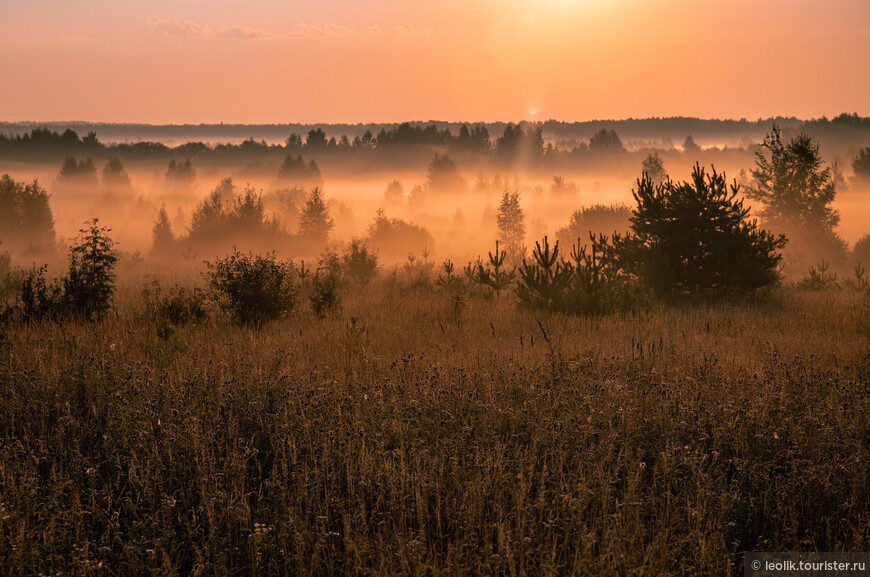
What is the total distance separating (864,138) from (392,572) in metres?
169

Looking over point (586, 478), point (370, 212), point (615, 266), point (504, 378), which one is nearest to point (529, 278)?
point (615, 266)

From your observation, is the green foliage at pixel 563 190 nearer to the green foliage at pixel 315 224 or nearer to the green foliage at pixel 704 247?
the green foliage at pixel 315 224

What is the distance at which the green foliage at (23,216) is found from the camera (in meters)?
46.7

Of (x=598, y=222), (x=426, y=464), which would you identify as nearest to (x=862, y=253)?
(x=598, y=222)

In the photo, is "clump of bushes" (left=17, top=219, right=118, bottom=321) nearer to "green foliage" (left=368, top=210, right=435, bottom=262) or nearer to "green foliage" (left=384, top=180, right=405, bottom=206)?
"green foliage" (left=368, top=210, right=435, bottom=262)

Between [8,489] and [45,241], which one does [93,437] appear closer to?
[8,489]

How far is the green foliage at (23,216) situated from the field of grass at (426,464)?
146 ft

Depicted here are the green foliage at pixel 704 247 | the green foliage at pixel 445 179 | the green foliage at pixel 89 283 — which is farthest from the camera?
the green foliage at pixel 445 179

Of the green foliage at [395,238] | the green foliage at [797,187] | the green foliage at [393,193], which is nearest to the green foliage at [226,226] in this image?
the green foliage at [395,238]

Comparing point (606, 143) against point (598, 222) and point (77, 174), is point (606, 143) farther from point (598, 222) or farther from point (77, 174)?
point (598, 222)

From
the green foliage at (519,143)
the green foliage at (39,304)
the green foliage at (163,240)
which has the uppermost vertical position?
the green foliage at (519,143)

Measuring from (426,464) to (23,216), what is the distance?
51.3 metres

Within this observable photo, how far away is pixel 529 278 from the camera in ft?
47.5

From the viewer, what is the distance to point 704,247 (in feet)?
55.0
